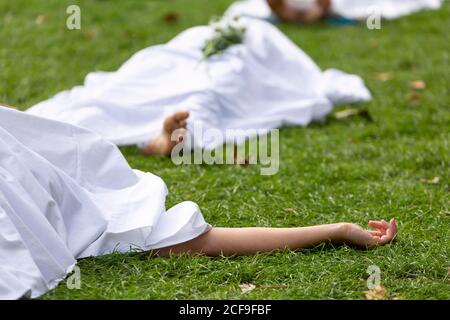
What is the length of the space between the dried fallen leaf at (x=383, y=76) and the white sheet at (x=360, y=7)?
1.55m

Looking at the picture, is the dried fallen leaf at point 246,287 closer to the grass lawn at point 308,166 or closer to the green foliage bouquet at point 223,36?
the grass lawn at point 308,166

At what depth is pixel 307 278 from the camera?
291 centimetres

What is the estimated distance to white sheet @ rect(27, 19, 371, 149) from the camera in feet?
15.4

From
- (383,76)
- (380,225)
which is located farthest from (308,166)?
(383,76)

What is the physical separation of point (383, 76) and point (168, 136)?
2409 millimetres

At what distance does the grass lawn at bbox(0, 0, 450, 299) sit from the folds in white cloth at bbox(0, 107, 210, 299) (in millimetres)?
87

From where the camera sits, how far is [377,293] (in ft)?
9.11

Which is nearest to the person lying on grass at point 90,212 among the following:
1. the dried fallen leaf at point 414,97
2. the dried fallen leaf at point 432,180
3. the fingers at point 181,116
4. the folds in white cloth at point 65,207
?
the folds in white cloth at point 65,207

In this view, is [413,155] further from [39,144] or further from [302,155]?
[39,144]

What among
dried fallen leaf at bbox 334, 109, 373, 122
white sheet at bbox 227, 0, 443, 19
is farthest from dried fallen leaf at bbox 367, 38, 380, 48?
dried fallen leaf at bbox 334, 109, 373, 122

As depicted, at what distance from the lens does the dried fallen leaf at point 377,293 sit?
9.02ft

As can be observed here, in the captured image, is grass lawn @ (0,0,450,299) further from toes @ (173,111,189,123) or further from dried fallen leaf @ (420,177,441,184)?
toes @ (173,111,189,123)
